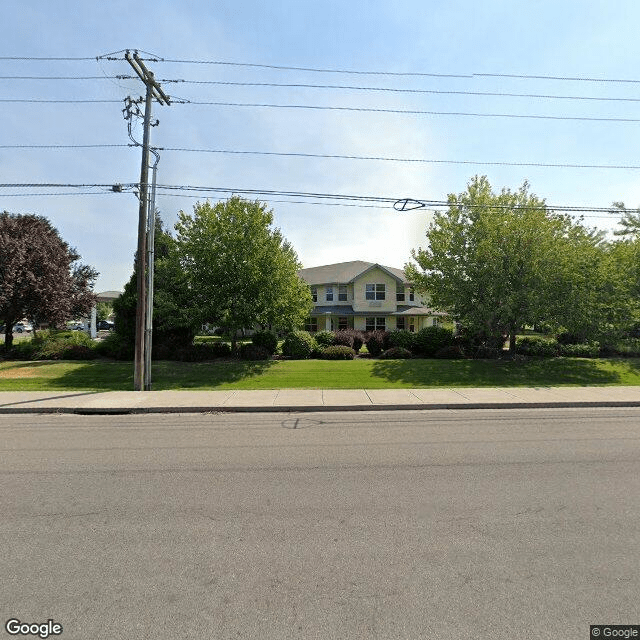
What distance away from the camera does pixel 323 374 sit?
53.1 feet

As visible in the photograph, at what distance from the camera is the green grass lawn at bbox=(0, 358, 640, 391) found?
14.5 meters

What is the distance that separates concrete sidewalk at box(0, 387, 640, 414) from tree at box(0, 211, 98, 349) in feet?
32.0

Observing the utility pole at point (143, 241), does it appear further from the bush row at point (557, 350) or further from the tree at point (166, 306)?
the bush row at point (557, 350)

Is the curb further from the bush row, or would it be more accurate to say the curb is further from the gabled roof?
the gabled roof

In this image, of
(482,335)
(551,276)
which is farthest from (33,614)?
(482,335)

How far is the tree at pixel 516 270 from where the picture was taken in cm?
1769

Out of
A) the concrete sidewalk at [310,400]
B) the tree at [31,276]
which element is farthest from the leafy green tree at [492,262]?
the tree at [31,276]

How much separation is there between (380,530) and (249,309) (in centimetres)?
1449

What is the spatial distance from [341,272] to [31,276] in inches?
978

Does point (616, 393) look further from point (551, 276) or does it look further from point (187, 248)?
point (187, 248)

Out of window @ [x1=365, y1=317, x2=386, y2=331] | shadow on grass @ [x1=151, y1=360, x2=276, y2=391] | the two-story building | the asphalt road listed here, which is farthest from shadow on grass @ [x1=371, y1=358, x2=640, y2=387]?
window @ [x1=365, y1=317, x2=386, y2=331]

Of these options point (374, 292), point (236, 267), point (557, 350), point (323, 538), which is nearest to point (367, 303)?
point (374, 292)

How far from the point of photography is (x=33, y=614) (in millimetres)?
2691

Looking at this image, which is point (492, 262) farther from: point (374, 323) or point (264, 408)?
point (374, 323)
